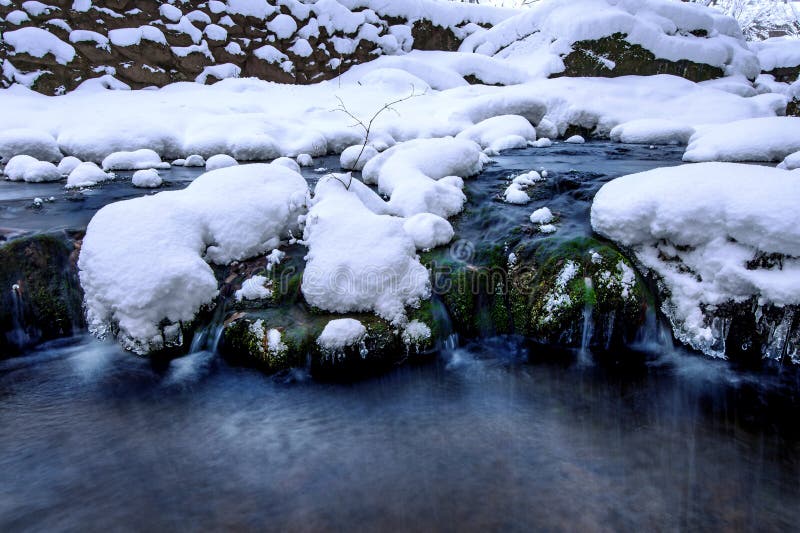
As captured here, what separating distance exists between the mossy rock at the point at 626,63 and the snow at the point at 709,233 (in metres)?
9.07

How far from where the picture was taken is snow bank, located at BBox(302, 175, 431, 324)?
3.54 meters

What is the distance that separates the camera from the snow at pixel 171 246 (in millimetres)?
3395

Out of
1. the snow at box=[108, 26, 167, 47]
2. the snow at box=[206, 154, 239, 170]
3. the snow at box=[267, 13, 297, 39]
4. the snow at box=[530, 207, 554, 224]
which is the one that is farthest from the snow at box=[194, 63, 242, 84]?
the snow at box=[530, 207, 554, 224]

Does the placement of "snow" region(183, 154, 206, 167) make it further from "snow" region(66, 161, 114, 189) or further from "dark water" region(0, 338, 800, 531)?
"dark water" region(0, 338, 800, 531)

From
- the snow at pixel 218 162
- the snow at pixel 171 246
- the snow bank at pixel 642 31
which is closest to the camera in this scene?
the snow at pixel 171 246

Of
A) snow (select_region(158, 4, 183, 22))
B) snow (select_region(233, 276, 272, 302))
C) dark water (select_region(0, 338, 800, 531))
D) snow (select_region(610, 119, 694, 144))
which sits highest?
snow (select_region(158, 4, 183, 22))

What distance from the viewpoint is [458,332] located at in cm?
378

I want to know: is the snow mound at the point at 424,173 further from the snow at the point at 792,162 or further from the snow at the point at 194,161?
the snow at the point at 792,162

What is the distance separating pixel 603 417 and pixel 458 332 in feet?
4.16

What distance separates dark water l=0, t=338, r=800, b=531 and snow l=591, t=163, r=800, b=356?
52 centimetres

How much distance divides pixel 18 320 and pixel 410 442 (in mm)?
3544

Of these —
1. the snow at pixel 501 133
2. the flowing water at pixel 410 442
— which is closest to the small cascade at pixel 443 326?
the flowing water at pixel 410 442

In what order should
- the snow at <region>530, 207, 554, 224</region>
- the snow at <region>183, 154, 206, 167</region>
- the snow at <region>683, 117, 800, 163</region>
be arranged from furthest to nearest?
the snow at <region>183, 154, 206, 167</region> → the snow at <region>683, 117, 800, 163</region> → the snow at <region>530, 207, 554, 224</region>

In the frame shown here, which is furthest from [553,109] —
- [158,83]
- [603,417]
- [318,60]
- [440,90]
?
[158,83]
